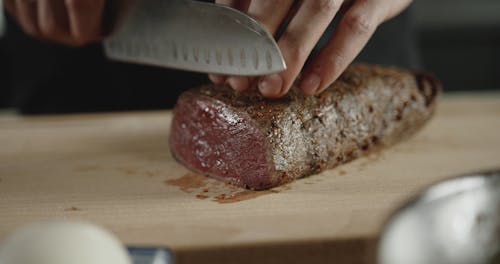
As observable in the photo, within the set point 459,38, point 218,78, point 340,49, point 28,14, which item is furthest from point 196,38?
point 459,38

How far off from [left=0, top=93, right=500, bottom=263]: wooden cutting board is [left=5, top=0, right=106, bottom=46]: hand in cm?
37

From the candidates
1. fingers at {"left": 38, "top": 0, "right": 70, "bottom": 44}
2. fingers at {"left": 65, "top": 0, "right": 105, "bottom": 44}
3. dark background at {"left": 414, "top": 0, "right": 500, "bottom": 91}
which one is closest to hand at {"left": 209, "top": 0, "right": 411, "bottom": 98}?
fingers at {"left": 65, "top": 0, "right": 105, "bottom": 44}

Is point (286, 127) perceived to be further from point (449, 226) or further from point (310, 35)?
point (449, 226)

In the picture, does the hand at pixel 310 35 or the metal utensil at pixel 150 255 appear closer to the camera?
the metal utensil at pixel 150 255

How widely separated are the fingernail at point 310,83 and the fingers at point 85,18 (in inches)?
33.1

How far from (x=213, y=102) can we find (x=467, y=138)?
1008 millimetres

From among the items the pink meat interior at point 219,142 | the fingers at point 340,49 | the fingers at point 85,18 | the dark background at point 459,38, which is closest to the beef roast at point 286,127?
the pink meat interior at point 219,142

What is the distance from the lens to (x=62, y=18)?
2553 millimetres

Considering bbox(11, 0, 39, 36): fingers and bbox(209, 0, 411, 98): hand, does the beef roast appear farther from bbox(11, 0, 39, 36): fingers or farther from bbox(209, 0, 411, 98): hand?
bbox(11, 0, 39, 36): fingers

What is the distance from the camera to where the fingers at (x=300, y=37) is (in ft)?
6.06

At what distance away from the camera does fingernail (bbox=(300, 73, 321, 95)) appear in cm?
194

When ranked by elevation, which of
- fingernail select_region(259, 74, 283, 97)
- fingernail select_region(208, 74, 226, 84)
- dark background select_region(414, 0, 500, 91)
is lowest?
dark background select_region(414, 0, 500, 91)

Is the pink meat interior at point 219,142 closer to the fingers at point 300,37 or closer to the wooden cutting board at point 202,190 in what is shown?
the wooden cutting board at point 202,190

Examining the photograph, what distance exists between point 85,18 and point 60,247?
4.38ft
